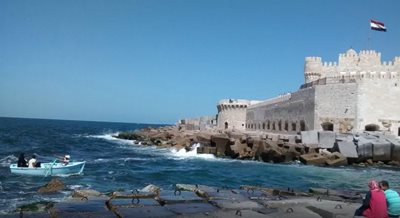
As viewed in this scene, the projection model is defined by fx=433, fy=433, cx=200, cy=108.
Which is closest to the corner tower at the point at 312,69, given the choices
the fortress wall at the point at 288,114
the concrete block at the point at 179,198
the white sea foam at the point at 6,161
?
the fortress wall at the point at 288,114

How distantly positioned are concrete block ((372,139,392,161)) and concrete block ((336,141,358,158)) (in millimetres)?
1009

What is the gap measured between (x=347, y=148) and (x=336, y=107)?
19.6 feet

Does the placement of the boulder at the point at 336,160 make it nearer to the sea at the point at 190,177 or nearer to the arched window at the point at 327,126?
the sea at the point at 190,177

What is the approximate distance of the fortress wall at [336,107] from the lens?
87.9 ft

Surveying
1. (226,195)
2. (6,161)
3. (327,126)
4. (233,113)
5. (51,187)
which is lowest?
(6,161)

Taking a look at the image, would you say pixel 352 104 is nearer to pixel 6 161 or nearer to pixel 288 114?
pixel 288 114

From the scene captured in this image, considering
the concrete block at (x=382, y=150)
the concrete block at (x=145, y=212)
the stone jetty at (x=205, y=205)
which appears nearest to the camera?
the concrete block at (x=145, y=212)

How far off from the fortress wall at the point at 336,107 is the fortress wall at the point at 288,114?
0.62 metres

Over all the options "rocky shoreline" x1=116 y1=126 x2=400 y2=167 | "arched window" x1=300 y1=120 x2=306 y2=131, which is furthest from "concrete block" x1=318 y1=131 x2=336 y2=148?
"arched window" x1=300 y1=120 x2=306 y2=131

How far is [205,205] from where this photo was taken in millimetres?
6883

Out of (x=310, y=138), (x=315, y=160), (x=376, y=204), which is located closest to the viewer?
(x=376, y=204)

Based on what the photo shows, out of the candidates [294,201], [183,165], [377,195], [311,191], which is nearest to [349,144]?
[183,165]

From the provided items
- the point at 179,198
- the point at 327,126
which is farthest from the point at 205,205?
the point at 327,126

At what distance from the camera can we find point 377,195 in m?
5.37
